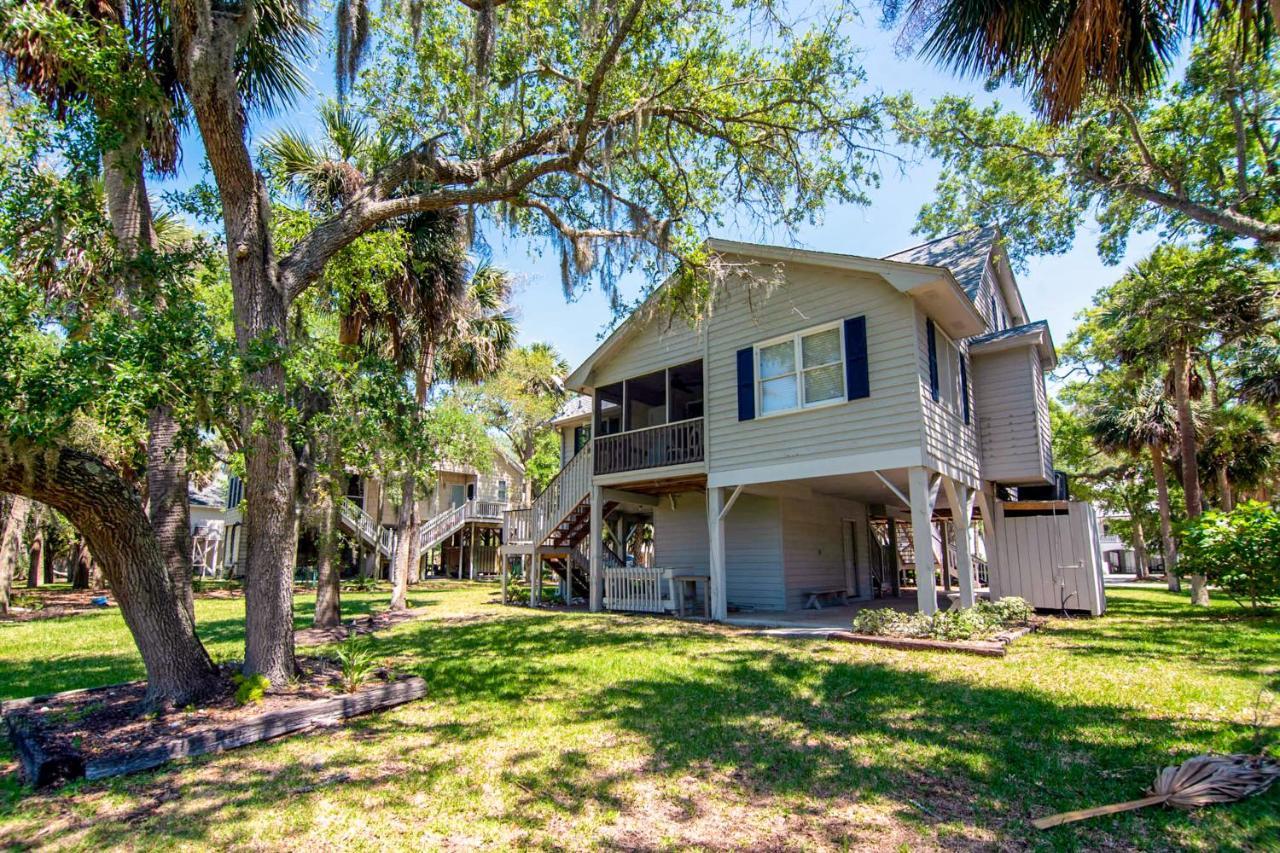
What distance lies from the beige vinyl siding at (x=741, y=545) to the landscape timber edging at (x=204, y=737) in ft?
27.7

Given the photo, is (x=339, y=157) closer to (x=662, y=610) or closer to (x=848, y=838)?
(x=662, y=610)

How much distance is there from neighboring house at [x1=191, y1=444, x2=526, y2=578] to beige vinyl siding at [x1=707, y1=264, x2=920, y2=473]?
17.0 metres

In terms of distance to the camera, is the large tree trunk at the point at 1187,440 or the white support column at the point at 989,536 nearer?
the white support column at the point at 989,536

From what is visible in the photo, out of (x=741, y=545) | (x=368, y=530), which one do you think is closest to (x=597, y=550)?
(x=741, y=545)

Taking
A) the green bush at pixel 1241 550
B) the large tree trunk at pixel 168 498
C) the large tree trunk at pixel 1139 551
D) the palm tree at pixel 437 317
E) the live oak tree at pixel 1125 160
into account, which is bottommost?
the large tree trunk at pixel 1139 551

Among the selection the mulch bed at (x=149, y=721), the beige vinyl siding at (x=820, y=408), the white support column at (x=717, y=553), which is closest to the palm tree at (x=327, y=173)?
the mulch bed at (x=149, y=721)

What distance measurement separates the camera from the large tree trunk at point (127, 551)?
14.9 ft

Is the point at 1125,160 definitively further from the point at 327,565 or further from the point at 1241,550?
the point at 327,565

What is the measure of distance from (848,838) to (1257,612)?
12.8 meters

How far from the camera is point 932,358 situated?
34.5 feet

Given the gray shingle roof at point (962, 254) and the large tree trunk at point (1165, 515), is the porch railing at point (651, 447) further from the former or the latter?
the large tree trunk at point (1165, 515)

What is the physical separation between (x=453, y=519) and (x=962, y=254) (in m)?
22.2

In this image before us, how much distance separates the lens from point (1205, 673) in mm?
6609

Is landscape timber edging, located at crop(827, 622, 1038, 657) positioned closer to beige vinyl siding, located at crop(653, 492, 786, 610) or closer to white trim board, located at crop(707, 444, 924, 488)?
white trim board, located at crop(707, 444, 924, 488)
